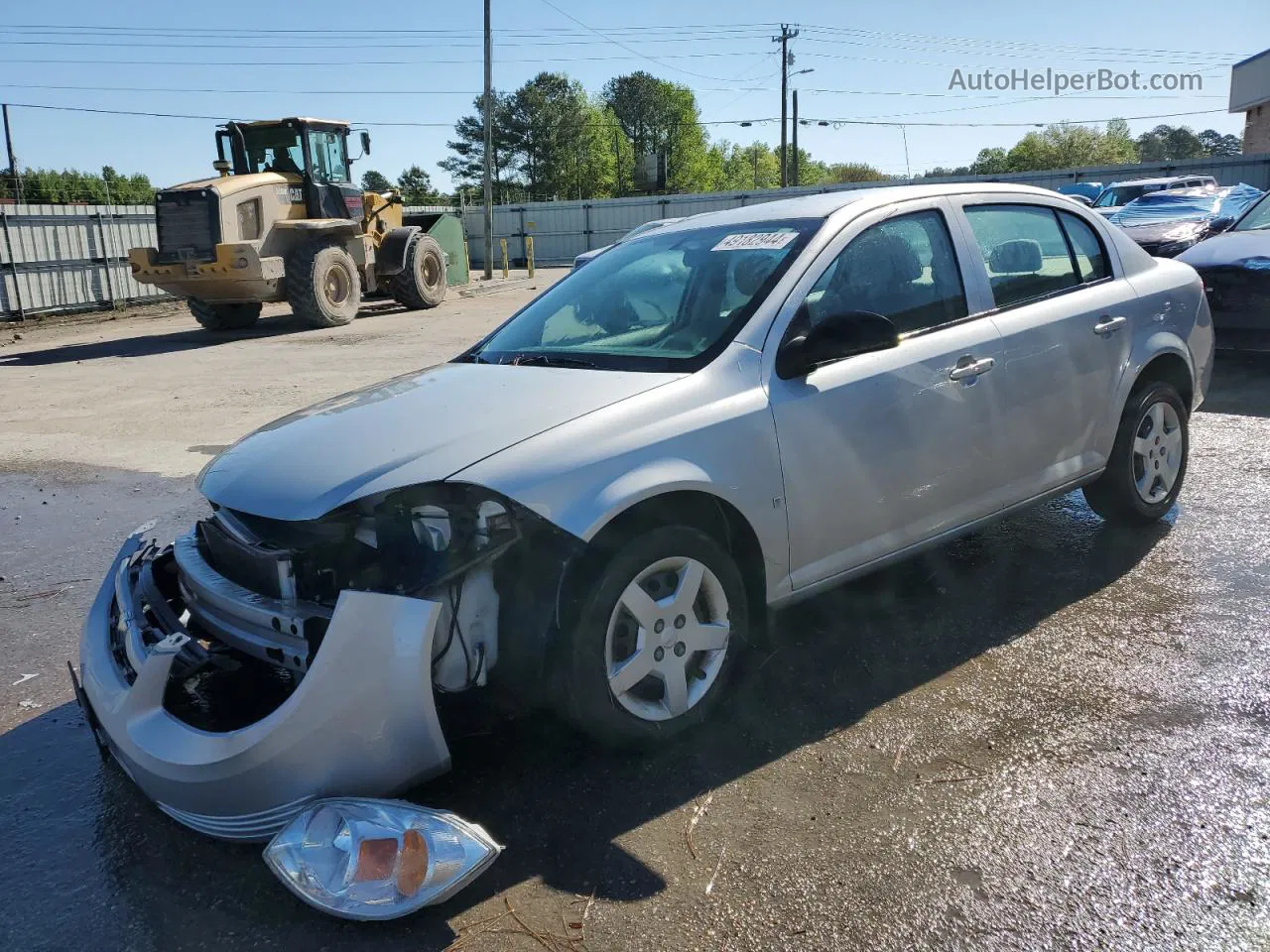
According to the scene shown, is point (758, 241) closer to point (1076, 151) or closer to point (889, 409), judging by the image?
point (889, 409)

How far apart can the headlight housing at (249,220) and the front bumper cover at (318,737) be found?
1452 cm

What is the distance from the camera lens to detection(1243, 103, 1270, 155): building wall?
4231 centimetres

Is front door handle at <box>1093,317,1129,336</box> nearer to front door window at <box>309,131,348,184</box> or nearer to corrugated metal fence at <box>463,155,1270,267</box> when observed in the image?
front door window at <box>309,131,348,184</box>

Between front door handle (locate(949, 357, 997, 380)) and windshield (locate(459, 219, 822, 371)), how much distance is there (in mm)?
751

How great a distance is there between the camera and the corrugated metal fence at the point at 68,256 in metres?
20.4

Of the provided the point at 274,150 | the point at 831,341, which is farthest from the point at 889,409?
the point at 274,150

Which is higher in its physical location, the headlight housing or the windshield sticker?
the headlight housing

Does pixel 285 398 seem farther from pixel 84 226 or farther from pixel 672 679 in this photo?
pixel 84 226

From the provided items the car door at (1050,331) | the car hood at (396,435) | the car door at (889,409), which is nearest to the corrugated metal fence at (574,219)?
the car door at (1050,331)

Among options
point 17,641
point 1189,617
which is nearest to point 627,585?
point 1189,617

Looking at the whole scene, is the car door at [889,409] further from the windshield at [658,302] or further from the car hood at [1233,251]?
the car hood at [1233,251]

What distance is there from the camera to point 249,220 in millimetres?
15797

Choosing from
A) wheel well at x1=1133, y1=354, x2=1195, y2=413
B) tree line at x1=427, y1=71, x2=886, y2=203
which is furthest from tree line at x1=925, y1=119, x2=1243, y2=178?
wheel well at x1=1133, y1=354, x2=1195, y2=413

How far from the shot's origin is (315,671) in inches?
96.9
